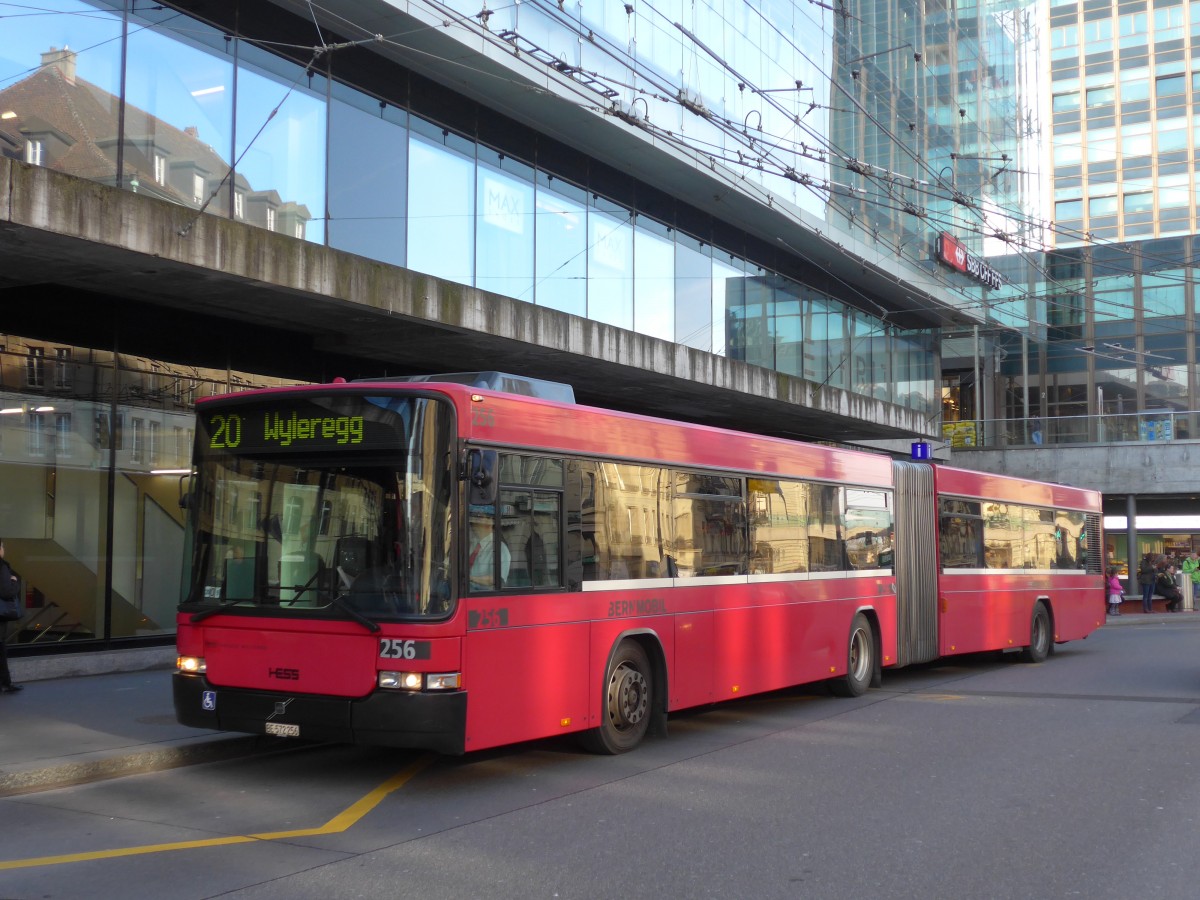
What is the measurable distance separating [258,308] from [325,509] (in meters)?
6.95

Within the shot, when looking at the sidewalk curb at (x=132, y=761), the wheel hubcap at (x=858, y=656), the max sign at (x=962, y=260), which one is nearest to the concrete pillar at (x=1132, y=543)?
the max sign at (x=962, y=260)

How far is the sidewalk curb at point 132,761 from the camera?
838 centimetres

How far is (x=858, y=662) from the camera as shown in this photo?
1466cm

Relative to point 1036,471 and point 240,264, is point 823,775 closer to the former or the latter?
point 240,264

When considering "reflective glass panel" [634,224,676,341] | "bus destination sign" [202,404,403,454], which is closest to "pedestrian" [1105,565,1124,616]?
"reflective glass panel" [634,224,676,341]

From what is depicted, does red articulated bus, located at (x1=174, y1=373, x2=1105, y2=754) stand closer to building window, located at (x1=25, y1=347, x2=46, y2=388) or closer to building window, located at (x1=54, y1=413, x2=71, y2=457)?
building window, located at (x1=25, y1=347, x2=46, y2=388)

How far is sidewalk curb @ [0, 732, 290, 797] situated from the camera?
838 centimetres

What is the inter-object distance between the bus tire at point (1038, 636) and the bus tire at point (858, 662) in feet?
18.4

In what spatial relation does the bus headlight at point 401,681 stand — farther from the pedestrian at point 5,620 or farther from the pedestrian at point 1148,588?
the pedestrian at point 1148,588

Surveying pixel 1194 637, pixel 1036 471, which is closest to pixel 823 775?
pixel 1194 637

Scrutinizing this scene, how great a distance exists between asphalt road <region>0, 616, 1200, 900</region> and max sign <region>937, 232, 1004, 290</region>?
2559 centimetres

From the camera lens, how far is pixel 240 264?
12.6 m

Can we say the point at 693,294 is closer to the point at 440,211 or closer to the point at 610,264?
the point at 610,264

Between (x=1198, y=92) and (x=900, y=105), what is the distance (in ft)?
135
